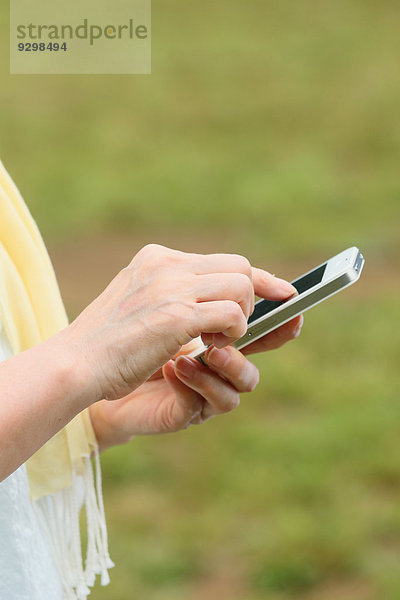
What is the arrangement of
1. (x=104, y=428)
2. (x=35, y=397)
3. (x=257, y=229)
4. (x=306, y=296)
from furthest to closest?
(x=257, y=229) < (x=104, y=428) < (x=306, y=296) < (x=35, y=397)

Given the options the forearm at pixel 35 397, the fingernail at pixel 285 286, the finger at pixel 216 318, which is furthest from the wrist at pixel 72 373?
the fingernail at pixel 285 286

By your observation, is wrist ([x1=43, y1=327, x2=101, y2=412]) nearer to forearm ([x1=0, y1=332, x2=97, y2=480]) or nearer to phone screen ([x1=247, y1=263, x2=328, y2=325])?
forearm ([x1=0, y1=332, x2=97, y2=480])

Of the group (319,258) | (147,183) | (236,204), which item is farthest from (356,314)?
(147,183)

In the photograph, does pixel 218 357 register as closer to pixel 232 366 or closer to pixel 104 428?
pixel 232 366

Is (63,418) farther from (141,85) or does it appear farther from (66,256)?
(141,85)

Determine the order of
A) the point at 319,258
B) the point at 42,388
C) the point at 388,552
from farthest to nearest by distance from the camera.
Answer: the point at 319,258 < the point at 388,552 < the point at 42,388

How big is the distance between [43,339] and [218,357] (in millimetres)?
286

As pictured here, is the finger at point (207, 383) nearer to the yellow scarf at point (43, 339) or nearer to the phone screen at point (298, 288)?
the phone screen at point (298, 288)

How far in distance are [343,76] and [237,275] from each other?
19.9 feet

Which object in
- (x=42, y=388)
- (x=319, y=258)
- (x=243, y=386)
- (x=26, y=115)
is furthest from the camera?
(x=26, y=115)

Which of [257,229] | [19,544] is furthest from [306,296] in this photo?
[257,229]

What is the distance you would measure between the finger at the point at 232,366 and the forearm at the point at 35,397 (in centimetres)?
27

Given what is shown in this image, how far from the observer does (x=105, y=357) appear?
1.00 metres

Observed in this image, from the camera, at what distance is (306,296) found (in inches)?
47.2
